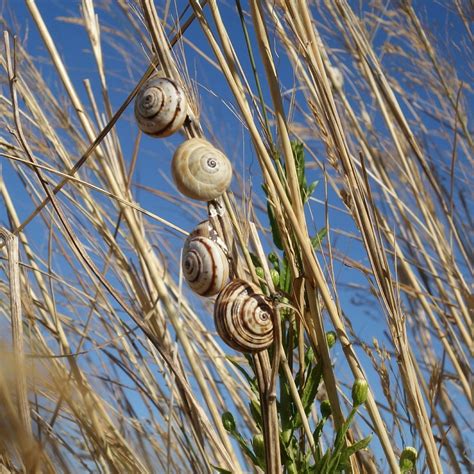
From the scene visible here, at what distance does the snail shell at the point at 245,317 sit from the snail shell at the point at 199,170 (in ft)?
0.25

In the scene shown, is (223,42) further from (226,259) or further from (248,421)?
(248,421)

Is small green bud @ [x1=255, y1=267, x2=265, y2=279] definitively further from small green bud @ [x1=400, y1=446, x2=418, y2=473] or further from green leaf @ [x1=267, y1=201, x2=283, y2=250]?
small green bud @ [x1=400, y1=446, x2=418, y2=473]

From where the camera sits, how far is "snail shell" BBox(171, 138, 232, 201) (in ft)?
1.81

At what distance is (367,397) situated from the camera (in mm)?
603

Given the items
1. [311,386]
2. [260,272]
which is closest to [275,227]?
[260,272]

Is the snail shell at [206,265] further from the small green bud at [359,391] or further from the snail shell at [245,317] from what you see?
the small green bud at [359,391]

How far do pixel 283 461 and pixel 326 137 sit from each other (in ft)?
0.94

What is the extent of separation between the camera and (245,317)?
52cm

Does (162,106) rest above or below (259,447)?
above

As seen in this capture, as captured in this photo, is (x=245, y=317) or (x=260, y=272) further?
(x=260, y=272)

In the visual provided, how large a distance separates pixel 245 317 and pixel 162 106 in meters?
0.18

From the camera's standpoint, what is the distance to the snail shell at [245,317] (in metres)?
0.52

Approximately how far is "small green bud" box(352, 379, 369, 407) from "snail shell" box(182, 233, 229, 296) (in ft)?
0.47

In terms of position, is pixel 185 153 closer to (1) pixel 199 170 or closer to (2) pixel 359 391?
(1) pixel 199 170
